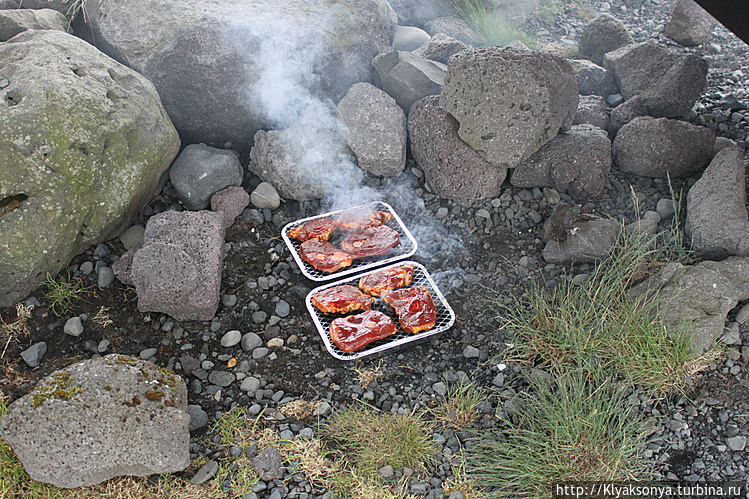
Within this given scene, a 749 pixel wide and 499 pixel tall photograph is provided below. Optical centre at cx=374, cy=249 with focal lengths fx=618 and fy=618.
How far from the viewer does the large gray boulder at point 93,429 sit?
296cm

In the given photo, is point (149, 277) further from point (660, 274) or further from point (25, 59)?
point (660, 274)

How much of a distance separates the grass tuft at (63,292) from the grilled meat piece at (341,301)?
4.89 ft

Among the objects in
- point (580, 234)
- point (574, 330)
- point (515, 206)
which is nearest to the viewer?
point (574, 330)

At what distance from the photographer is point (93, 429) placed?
300 cm

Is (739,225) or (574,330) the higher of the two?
(739,225)

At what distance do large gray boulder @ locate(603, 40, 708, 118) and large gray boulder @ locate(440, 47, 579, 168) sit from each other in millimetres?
1052

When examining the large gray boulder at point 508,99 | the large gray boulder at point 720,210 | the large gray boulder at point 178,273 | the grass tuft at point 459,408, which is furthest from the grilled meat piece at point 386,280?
the large gray boulder at point 720,210

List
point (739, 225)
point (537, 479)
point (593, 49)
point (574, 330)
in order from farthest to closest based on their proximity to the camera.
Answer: point (593, 49) → point (739, 225) → point (574, 330) → point (537, 479)

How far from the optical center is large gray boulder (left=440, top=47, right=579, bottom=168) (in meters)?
4.35

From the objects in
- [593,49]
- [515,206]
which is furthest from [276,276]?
[593,49]

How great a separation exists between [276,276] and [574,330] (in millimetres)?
1972

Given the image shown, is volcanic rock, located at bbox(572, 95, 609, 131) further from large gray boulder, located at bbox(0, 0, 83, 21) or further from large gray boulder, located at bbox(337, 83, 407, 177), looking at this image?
large gray boulder, located at bbox(0, 0, 83, 21)

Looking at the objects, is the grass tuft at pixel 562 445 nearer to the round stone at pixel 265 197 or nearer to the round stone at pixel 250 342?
the round stone at pixel 250 342

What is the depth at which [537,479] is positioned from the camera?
3.03 metres
